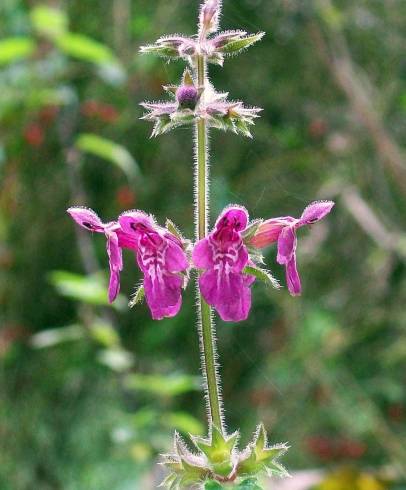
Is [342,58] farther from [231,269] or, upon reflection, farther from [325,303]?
[231,269]

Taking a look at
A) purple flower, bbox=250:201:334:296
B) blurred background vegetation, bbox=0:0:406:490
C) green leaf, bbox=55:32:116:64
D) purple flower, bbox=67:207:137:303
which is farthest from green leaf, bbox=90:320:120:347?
purple flower, bbox=250:201:334:296

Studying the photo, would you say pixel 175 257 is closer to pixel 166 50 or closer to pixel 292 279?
pixel 292 279

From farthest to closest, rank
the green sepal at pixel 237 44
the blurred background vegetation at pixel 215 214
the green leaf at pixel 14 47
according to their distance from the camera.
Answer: the blurred background vegetation at pixel 215 214 → the green leaf at pixel 14 47 → the green sepal at pixel 237 44

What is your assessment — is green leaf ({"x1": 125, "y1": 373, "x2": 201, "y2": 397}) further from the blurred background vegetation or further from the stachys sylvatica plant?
the stachys sylvatica plant

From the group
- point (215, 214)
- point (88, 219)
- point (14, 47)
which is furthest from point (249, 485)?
point (215, 214)

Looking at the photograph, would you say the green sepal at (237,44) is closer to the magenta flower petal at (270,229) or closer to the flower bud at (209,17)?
the flower bud at (209,17)

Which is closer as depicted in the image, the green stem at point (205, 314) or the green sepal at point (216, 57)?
the green stem at point (205, 314)

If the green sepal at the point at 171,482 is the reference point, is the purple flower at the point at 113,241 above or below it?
above

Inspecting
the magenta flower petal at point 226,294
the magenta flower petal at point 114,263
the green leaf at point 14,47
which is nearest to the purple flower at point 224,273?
the magenta flower petal at point 226,294
